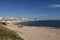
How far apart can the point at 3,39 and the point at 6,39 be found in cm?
31

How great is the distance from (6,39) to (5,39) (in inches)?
4.4

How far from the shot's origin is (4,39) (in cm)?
1125

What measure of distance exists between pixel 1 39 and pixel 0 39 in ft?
0.34

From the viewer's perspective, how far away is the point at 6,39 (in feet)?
37.4

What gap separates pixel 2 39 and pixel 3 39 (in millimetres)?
95

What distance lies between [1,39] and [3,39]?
0.19 metres

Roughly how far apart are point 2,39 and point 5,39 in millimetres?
295

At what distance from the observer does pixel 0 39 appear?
11.0 metres

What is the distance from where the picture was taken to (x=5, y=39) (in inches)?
446

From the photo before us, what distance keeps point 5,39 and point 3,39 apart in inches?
7.9

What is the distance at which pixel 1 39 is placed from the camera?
11062 mm
